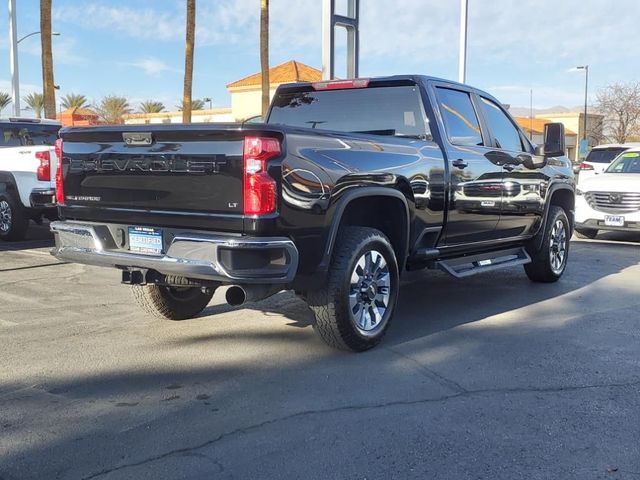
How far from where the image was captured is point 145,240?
454 cm

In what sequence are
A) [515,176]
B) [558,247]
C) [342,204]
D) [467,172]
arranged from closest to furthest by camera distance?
[342,204] → [467,172] → [515,176] → [558,247]

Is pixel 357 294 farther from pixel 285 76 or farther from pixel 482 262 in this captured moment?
pixel 285 76

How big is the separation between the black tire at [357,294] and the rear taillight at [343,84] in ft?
5.50

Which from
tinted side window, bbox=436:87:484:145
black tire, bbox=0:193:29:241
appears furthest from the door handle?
black tire, bbox=0:193:29:241

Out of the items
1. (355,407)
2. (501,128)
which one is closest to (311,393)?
(355,407)

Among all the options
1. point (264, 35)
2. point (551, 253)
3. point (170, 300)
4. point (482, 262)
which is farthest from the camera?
point (264, 35)

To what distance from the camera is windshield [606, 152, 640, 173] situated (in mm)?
12512

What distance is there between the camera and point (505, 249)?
712 cm

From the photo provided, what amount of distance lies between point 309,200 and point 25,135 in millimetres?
8696

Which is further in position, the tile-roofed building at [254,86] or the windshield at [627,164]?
the tile-roofed building at [254,86]

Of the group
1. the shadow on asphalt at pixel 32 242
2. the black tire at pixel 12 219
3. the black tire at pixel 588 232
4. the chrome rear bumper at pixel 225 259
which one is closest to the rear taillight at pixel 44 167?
the black tire at pixel 12 219

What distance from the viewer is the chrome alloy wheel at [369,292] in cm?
489

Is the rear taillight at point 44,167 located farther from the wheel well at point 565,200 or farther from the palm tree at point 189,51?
the palm tree at point 189,51

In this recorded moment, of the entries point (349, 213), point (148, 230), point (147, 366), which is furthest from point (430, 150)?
point (147, 366)
